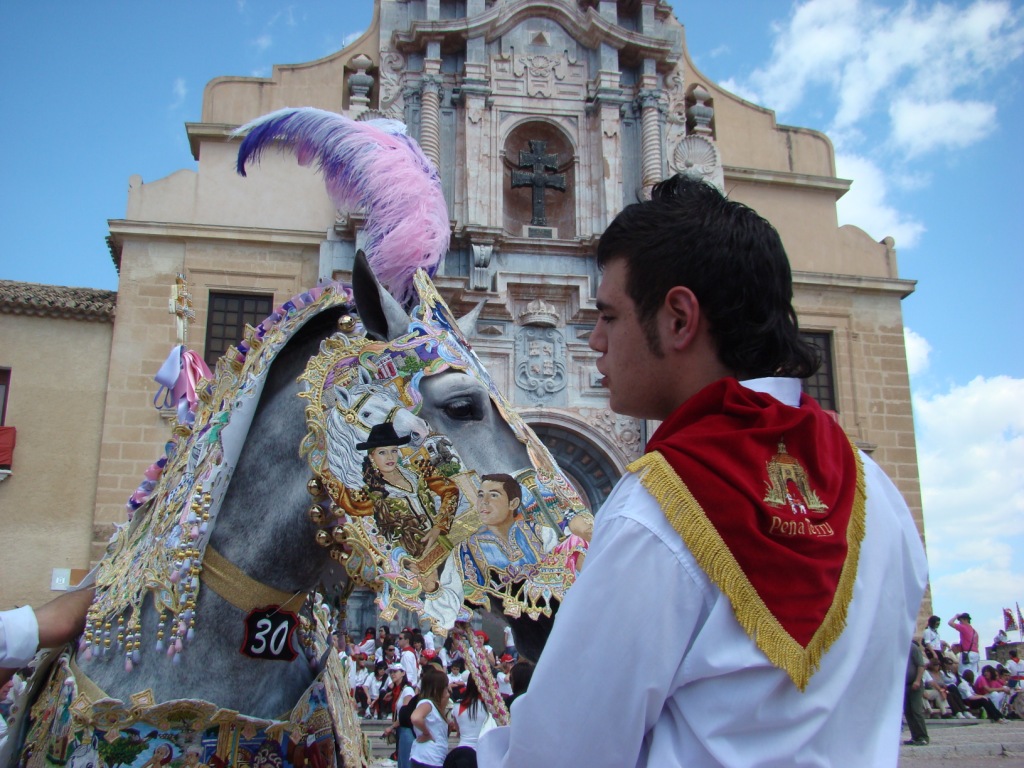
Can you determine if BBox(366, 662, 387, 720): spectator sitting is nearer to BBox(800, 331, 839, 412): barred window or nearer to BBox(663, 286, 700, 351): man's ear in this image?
BBox(800, 331, 839, 412): barred window

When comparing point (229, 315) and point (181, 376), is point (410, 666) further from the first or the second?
point (181, 376)

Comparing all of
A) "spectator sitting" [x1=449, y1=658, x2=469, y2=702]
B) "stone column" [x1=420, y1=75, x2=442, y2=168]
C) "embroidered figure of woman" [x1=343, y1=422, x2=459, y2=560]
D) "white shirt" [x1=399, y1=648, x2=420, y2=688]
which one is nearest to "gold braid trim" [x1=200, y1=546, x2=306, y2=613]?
"embroidered figure of woman" [x1=343, y1=422, x2=459, y2=560]

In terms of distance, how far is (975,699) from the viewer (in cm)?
1238

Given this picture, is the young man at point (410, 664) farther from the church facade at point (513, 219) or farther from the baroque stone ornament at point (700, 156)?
the baroque stone ornament at point (700, 156)

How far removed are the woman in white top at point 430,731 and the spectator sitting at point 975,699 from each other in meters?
9.22

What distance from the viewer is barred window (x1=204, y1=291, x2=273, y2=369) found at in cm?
1380

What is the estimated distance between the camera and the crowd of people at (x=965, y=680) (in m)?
12.3

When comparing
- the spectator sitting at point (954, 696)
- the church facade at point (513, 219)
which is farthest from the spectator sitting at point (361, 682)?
the spectator sitting at point (954, 696)

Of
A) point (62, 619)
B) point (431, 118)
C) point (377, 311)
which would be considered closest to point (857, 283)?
point (431, 118)

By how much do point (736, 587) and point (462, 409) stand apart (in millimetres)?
1372

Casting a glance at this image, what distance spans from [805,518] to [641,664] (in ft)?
0.91

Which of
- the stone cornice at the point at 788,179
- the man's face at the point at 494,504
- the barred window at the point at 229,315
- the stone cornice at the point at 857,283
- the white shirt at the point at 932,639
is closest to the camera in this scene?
the man's face at the point at 494,504

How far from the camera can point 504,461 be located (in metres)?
2.30

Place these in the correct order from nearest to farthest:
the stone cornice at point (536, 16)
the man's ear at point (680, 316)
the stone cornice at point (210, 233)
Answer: the man's ear at point (680, 316) < the stone cornice at point (210, 233) < the stone cornice at point (536, 16)
